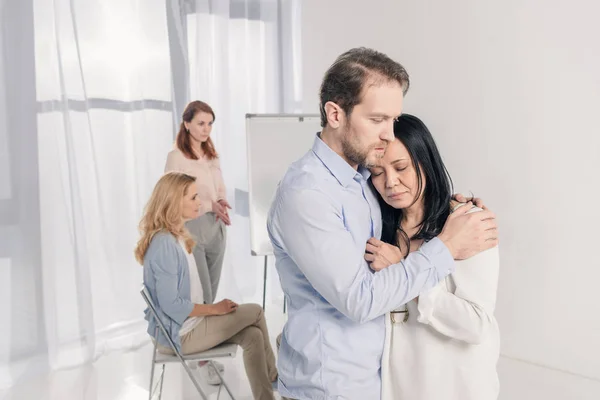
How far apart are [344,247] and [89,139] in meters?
2.91

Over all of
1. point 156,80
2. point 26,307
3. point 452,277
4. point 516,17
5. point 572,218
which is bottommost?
point 26,307

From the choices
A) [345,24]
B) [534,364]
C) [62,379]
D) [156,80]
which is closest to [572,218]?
[534,364]

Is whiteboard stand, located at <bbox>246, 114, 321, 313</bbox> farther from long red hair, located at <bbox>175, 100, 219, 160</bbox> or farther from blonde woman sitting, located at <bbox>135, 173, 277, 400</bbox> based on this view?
blonde woman sitting, located at <bbox>135, 173, 277, 400</bbox>

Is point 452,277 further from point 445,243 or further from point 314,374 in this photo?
point 314,374

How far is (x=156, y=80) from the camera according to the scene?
4.22m

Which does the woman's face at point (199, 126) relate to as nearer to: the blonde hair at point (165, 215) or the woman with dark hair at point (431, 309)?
the blonde hair at point (165, 215)

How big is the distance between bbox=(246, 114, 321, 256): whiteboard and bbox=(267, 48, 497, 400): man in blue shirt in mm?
2357

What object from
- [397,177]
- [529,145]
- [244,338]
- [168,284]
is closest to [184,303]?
[168,284]

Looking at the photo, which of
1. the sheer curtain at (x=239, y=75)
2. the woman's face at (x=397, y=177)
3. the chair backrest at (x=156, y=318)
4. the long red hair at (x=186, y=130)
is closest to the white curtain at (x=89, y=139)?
the sheer curtain at (x=239, y=75)

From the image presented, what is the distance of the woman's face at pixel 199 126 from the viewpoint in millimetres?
3854

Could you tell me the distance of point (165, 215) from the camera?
3.01m

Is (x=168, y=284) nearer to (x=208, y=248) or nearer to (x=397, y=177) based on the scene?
(x=208, y=248)

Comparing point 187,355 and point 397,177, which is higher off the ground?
point 397,177

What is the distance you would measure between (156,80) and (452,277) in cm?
313
